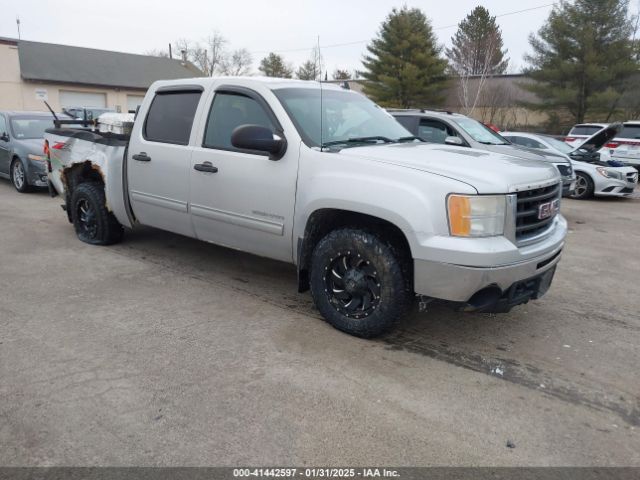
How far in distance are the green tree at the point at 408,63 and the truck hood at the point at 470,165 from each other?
32.4m

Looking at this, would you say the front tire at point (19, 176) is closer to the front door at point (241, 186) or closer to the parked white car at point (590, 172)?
the front door at point (241, 186)

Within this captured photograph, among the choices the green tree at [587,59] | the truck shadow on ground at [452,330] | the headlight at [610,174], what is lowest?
the truck shadow on ground at [452,330]

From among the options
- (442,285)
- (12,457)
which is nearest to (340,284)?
(442,285)

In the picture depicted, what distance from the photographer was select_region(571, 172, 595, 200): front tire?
1174 cm

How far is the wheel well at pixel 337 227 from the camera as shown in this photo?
3.65 meters

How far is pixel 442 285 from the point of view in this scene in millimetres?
3367

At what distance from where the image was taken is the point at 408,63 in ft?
115

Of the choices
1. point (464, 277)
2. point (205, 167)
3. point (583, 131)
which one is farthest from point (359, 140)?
point (583, 131)

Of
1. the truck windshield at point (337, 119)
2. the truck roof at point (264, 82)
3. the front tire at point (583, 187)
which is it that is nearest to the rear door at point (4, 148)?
the truck roof at point (264, 82)

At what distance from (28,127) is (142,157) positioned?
7.11 m

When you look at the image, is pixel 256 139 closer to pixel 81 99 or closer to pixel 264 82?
pixel 264 82

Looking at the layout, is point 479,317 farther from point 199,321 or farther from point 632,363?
point 199,321

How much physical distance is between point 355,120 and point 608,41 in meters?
30.2

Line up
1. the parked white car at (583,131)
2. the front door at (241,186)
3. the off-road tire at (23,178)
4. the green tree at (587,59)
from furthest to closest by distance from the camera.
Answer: the green tree at (587,59), the parked white car at (583,131), the off-road tire at (23,178), the front door at (241,186)
